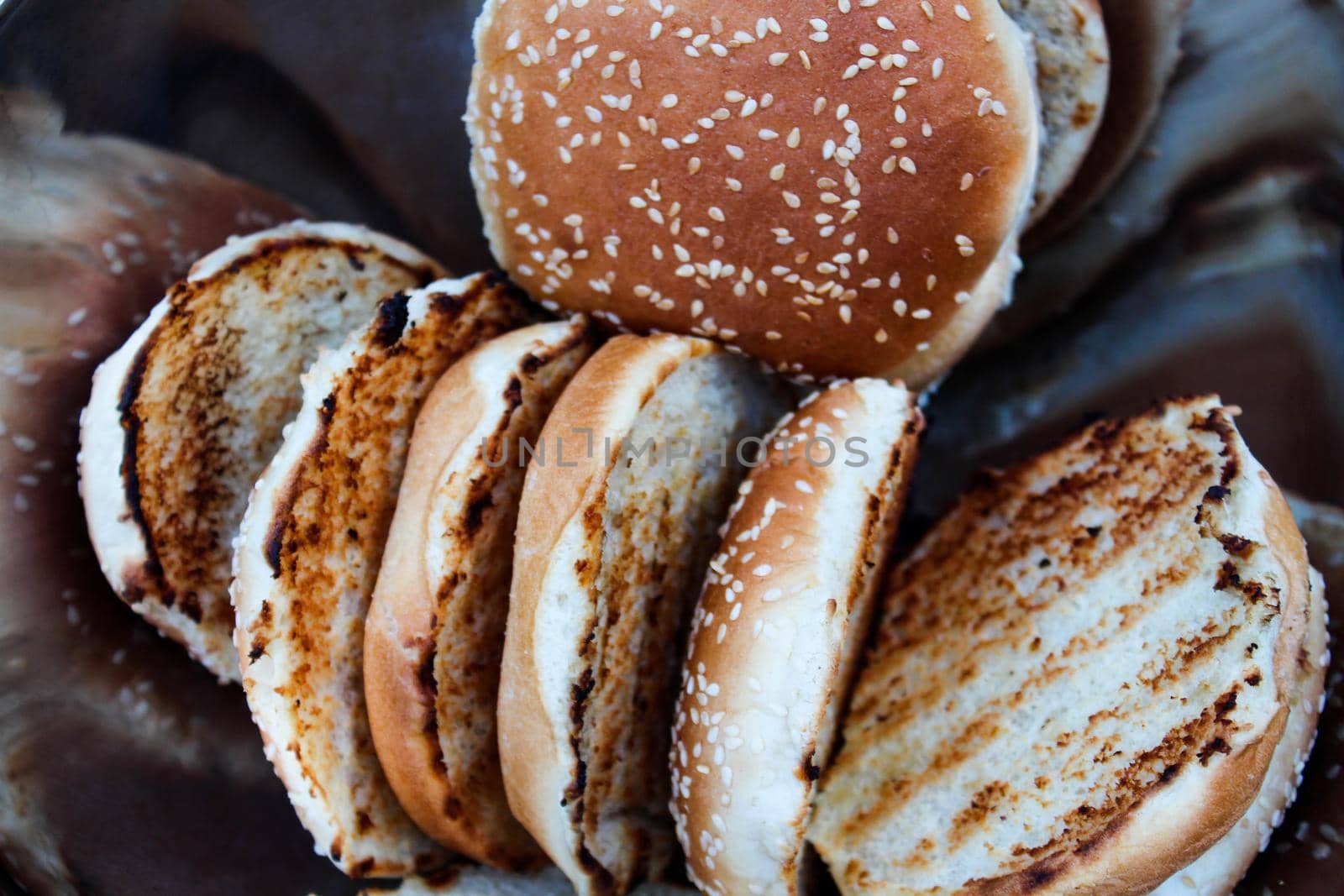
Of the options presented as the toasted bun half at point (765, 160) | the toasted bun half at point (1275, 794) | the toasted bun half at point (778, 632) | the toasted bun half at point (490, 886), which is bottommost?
the toasted bun half at point (490, 886)

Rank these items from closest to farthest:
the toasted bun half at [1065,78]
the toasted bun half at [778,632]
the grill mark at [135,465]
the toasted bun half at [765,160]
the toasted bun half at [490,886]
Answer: the toasted bun half at [778,632] → the toasted bun half at [765,160] → the grill mark at [135,465] → the toasted bun half at [1065,78] → the toasted bun half at [490,886]

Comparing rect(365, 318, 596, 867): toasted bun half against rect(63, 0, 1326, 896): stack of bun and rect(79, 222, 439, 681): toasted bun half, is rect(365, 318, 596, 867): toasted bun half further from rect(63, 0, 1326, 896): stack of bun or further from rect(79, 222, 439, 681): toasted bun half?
rect(79, 222, 439, 681): toasted bun half

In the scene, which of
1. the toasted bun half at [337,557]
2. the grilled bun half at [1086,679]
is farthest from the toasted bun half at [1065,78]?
the toasted bun half at [337,557]

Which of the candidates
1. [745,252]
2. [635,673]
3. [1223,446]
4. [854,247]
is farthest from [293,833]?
[1223,446]

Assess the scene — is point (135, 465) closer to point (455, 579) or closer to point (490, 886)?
point (455, 579)

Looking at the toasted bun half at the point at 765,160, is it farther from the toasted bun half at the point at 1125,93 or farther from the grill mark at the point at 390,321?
the toasted bun half at the point at 1125,93

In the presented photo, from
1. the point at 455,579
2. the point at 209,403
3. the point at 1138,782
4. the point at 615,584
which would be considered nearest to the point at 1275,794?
the point at 1138,782
